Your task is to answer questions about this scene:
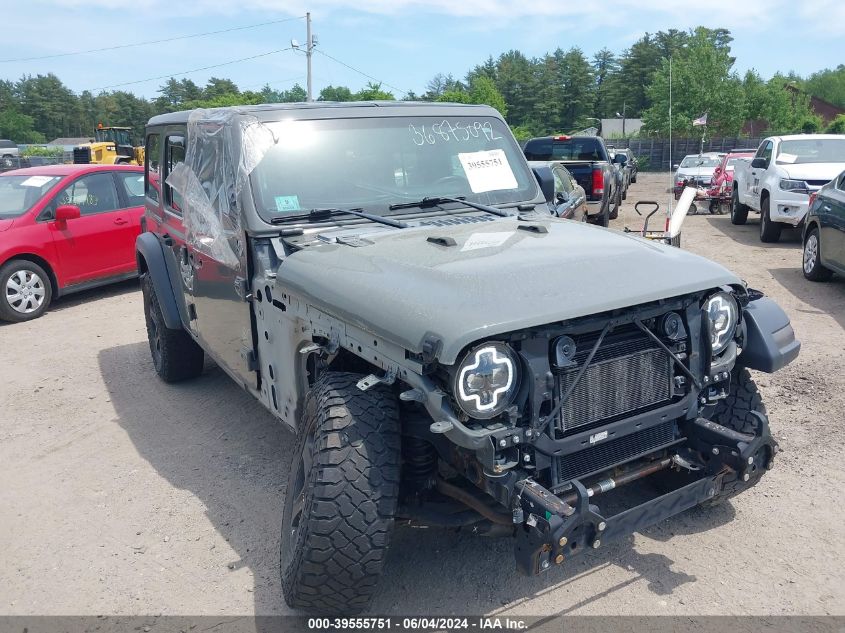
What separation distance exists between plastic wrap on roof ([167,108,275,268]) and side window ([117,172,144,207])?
5.34m

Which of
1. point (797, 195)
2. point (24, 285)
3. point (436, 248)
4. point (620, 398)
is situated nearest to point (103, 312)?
point (24, 285)

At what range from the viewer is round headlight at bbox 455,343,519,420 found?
2.59 metres

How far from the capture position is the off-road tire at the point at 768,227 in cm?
1195

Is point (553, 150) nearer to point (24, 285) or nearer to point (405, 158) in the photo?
point (24, 285)

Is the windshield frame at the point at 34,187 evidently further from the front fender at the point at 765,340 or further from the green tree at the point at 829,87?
the green tree at the point at 829,87

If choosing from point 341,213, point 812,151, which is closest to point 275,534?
point 341,213

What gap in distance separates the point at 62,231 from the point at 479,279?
788cm

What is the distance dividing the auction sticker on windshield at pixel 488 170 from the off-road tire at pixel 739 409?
1787 millimetres

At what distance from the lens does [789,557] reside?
11.3 feet

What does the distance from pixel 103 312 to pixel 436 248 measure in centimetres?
694

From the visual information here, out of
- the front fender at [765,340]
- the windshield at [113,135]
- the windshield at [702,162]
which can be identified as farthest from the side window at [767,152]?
the windshield at [113,135]

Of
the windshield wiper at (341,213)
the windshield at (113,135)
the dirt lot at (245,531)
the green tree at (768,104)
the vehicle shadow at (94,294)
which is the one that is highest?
the green tree at (768,104)

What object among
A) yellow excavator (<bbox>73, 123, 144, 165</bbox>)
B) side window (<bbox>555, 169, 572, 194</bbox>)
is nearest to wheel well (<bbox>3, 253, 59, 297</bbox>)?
side window (<bbox>555, 169, 572, 194</bbox>)

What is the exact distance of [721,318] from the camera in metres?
3.26
